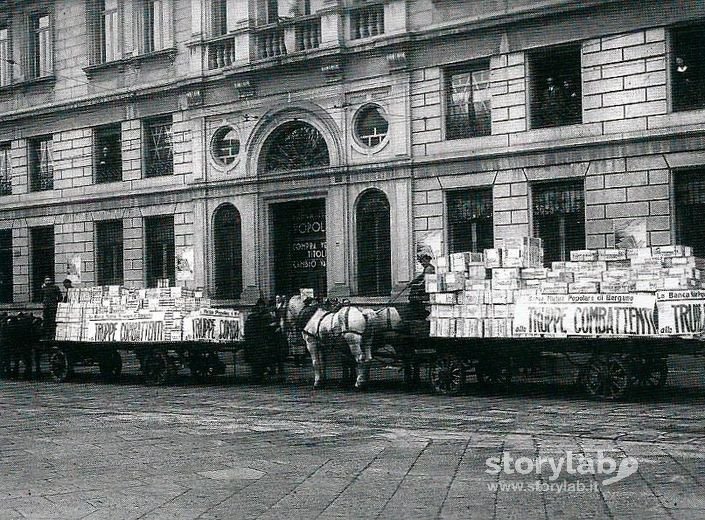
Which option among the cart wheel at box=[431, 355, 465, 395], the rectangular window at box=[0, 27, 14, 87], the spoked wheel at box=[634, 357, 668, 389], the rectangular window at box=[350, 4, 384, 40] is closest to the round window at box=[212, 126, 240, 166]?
the rectangular window at box=[350, 4, 384, 40]

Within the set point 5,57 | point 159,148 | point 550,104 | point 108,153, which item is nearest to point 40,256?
point 108,153

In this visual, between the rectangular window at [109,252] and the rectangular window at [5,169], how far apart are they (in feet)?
15.3

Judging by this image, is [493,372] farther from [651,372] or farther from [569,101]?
Result: [569,101]

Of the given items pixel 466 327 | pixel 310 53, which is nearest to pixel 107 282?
pixel 310 53

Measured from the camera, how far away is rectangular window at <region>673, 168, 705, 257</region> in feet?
62.0

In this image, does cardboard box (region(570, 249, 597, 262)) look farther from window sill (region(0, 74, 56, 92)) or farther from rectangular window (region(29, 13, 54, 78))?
rectangular window (region(29, 13, 54, 78))

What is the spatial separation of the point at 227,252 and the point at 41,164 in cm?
834

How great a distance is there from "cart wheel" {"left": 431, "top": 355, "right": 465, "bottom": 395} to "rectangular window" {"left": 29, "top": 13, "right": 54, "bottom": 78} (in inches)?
750

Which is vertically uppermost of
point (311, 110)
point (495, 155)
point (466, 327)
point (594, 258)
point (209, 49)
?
point (209, 49)

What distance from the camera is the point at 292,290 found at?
2453cm

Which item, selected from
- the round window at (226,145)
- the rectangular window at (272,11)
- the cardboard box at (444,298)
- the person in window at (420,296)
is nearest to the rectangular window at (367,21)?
the rectangular window at (272,11)

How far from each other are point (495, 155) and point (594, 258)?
7653mm

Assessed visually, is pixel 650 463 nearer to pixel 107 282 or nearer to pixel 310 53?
pixel 310 53

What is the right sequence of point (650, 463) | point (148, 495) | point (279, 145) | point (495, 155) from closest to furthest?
point (148, 495) → point (650, 463) → point (495, 155) → point (279, 145)
